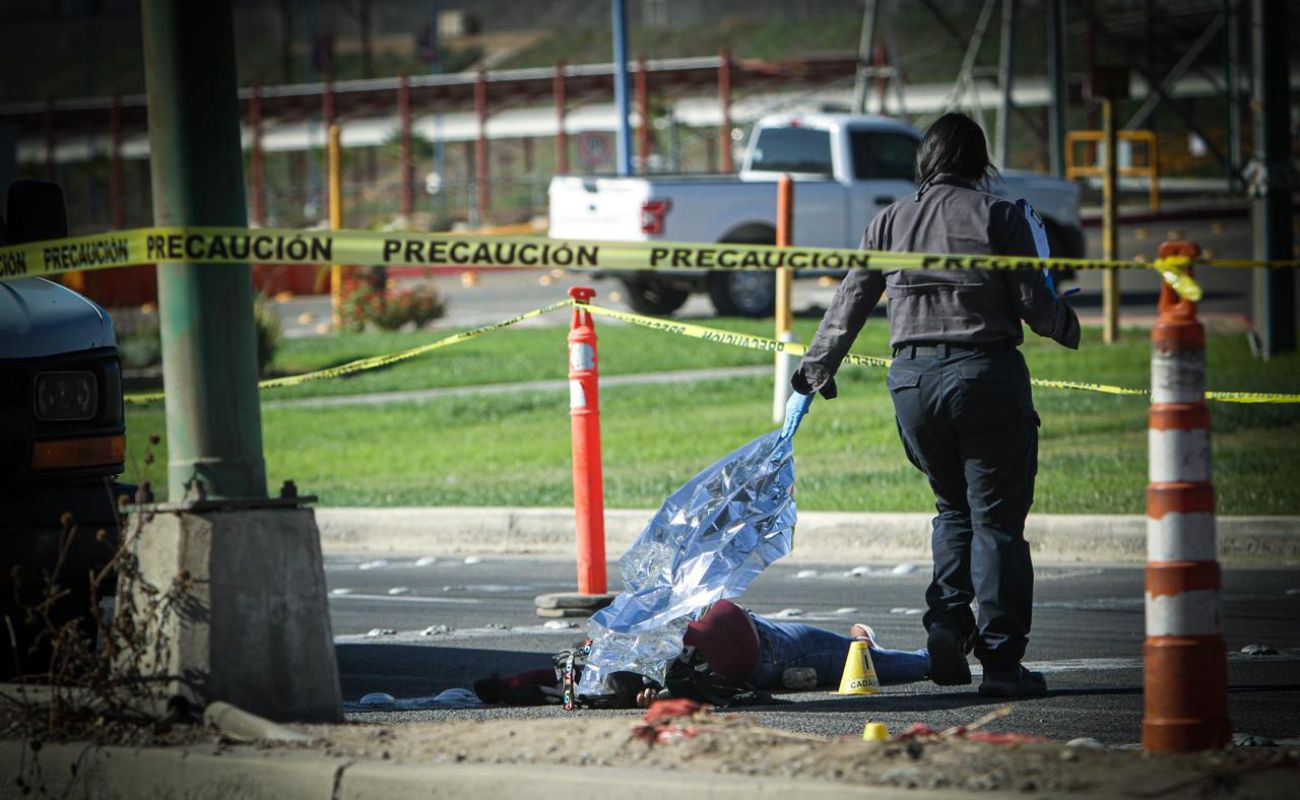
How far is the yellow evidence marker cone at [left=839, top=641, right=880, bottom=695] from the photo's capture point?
5.98 meters

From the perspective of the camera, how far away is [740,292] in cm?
2077

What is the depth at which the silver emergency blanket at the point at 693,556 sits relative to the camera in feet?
18.8

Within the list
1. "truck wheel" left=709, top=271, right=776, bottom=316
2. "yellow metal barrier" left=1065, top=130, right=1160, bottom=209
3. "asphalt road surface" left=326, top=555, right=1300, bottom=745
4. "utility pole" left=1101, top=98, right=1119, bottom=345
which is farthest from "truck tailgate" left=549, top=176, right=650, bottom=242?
"asphalt road surface" left=326, top=555, right=1300, bottom=745

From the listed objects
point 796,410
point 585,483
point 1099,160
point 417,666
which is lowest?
point 417,666

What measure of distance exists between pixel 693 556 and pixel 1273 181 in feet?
33.8

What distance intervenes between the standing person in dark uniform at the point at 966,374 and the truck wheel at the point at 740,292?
14543mm

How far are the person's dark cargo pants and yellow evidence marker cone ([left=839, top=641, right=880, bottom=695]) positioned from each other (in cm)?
34

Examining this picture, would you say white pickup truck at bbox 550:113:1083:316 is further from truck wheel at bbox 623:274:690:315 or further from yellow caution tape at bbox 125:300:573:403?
yellow caution tape at bbox 125:300:573:403

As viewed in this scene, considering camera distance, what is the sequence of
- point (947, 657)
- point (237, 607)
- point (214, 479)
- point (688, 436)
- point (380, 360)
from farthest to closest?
point (688, 436) → point (380, 360) → point (947, 657) → point (214, 479) → point (237, 607)

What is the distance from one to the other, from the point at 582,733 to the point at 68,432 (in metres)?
2.22

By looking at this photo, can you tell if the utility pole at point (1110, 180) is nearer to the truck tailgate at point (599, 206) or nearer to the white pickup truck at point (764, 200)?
the white pickup truck at point (764, 200)

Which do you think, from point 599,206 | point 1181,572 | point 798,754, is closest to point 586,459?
point 798,754

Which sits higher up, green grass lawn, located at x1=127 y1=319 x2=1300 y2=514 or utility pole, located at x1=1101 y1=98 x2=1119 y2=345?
utility pole, located at x1=1101 y1=98 x2=1119 y2=345

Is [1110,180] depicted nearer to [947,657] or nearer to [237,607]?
[947,657]
